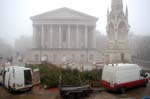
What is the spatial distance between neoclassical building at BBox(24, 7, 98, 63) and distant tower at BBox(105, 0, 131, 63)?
80.1 ft

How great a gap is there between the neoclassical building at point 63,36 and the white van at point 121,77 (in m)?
49.2

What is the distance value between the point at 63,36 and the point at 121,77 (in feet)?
192

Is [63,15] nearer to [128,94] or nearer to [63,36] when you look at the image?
[63,36]

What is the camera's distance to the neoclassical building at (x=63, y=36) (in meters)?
68.4

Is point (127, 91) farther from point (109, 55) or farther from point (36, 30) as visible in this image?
point (36, 30)

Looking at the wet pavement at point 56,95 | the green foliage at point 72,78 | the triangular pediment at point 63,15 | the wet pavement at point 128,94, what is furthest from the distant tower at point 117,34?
the triangular pediment at point 63,15

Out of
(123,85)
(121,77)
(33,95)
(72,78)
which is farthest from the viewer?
(72,78)

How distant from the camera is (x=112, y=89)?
56.4ft

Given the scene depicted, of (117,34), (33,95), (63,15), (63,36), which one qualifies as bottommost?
(33,95)

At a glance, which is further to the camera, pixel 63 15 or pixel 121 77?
pixel 63 15

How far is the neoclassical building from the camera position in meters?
68.4

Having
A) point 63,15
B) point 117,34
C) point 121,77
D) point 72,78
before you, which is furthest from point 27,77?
point 63,15

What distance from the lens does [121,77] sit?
1711cm

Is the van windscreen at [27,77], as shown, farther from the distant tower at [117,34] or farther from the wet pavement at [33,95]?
the distant tower at [117,34]
